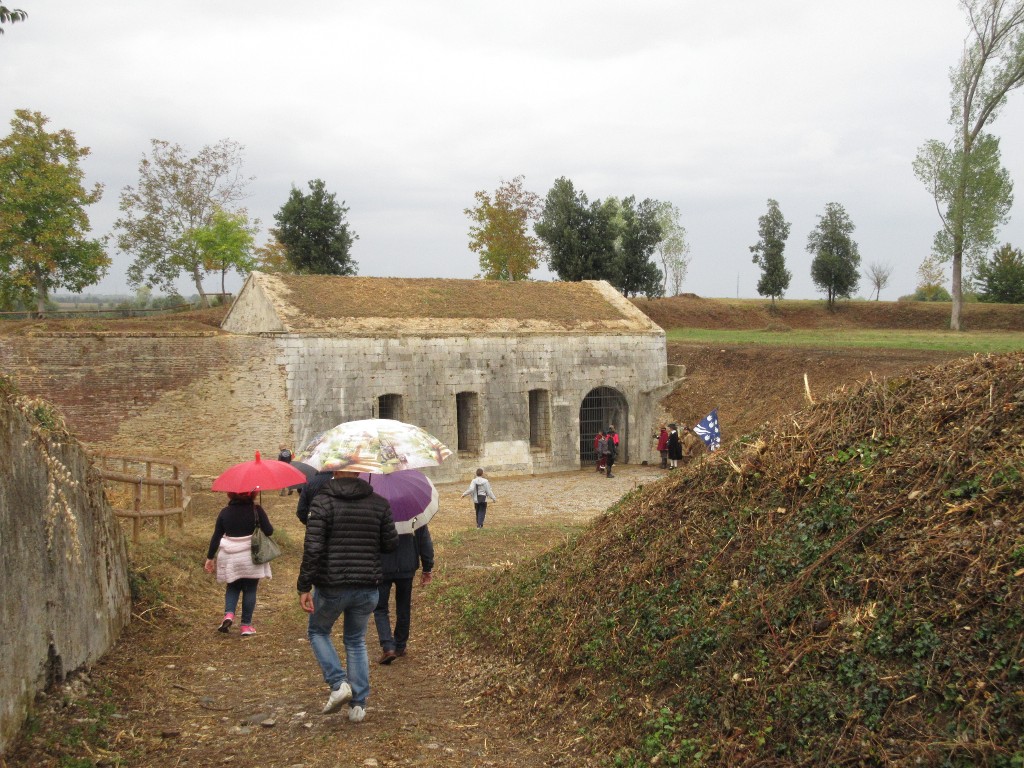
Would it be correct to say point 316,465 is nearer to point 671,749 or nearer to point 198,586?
point 671,749

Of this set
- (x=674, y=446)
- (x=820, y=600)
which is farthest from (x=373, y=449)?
(x=674, y=446)

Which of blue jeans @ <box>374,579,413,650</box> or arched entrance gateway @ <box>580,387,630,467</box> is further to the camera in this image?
arched entrance gateway @ <box>580,387,630,467</box>

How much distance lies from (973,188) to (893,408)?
120 ft

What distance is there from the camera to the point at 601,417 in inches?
1096

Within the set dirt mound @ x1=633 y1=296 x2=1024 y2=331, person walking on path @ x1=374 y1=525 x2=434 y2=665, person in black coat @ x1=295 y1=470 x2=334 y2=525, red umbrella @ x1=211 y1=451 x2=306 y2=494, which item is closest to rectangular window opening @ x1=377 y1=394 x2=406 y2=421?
red umbrella @ x1=211 y1=451 x2=306 y2=494

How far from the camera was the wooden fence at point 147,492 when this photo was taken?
9293 millimetres

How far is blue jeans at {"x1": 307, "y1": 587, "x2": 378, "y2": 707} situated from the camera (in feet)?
18.0

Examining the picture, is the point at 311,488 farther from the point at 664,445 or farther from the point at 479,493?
the point at 664,445

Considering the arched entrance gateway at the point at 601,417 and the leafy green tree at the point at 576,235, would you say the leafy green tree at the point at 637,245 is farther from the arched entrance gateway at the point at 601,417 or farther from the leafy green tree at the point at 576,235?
the arched entrance gateway at the point at 601,417

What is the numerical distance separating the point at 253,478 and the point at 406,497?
76.8 inches

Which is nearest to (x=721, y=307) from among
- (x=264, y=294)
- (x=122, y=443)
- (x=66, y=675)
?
(x=264, y=294)

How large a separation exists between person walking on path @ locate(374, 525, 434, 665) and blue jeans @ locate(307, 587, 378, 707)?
3.20ft

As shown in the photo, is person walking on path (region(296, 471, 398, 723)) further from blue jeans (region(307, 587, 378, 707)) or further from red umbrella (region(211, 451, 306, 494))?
red umbrella (region(211, 451, 306, 494))

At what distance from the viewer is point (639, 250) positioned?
147 ft
